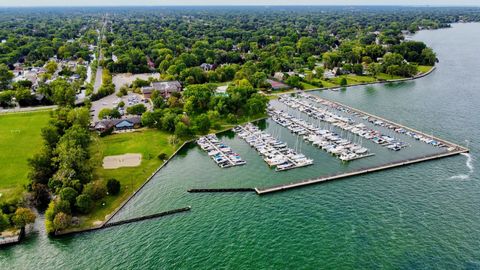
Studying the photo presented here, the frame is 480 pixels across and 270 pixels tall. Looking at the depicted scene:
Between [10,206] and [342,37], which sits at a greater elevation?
[342,37]

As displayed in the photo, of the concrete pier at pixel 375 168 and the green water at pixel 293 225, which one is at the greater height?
the concrete pier at pixel 375 168

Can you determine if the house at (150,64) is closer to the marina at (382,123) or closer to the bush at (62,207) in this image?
the marina at (382,123)

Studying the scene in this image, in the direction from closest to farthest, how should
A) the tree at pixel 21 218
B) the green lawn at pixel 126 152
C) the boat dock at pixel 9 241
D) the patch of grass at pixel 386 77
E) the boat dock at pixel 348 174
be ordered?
the boat dock at pixel 9 241, the tree at pixel 21 218, the green lawn at pixel 126 152, the boat dock at pixel 348 174, the patch of grass at pixel 386 77

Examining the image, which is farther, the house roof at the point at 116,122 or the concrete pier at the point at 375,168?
the house roof at the point at 116,122

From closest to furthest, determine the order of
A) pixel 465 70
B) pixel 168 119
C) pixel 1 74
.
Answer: pixel 168 119 < pixel 1 74 < pixel 465 70

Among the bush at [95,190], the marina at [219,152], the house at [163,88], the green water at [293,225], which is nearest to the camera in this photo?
the green water at [293,225]

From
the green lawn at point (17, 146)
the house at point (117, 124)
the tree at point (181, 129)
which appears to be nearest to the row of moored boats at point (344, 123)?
the tree at point (181, 129)

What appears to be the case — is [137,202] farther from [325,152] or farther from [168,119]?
[325,152]

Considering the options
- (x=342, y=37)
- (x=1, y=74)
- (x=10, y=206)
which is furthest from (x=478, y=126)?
(x=342, y=37)
